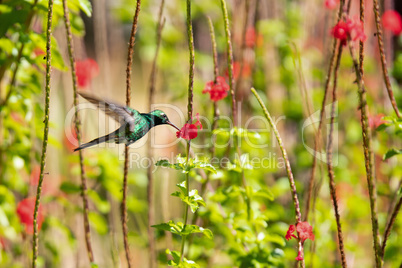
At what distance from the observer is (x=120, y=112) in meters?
1.44

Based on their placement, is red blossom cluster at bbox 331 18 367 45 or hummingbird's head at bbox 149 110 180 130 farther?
hummingbird's head at bbox 149 110 180 130

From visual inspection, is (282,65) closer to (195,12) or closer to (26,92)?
(195,12)

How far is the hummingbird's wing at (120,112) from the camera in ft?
4.35

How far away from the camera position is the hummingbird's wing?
4.35 feet

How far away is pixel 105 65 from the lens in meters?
2.61


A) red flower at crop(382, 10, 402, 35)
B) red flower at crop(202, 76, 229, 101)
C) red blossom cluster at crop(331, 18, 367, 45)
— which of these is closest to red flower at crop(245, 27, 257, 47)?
red flower at crop(382, 10, 402, 35)

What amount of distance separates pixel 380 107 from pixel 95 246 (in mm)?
1955

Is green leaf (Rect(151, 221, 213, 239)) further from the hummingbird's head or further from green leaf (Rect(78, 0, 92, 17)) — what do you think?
green leaf (Rect(78, 0, 92, 17))

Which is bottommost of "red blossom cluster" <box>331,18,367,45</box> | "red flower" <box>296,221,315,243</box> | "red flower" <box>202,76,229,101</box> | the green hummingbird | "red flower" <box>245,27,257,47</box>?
"red flower" <box>296,221,315,243</box>

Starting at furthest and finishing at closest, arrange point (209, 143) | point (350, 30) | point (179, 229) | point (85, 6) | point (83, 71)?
point (83, 71) < point (209, 143) < point (85, 6) < point (179, 229) < point (350, 30)

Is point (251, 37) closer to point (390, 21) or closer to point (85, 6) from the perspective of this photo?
point (390, 21)

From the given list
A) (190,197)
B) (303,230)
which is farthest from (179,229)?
(303,230)

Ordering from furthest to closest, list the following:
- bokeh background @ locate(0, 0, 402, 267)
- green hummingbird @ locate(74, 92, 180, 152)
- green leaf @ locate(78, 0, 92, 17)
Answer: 1. bokeh background @ locate(0, 0, 402, 267)
2. green leaf @ locate(78, 0, 92, 17)
3. green hummingbird @ locate(74, 92, 180, 152)

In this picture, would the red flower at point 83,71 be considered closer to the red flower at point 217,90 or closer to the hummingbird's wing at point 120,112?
the hummingbird's wing at point 120,112
